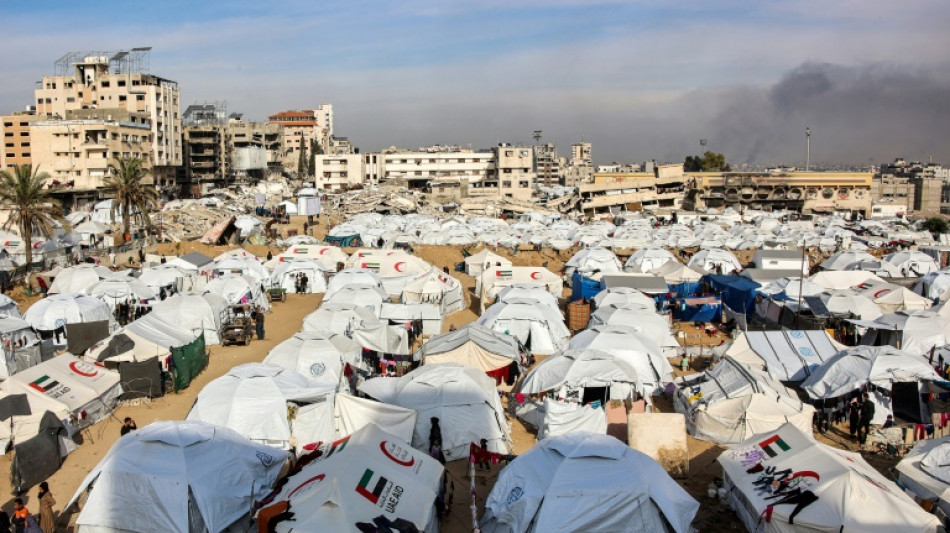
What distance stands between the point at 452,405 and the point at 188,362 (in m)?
7.20

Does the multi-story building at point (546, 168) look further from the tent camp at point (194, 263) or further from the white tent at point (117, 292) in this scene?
the white tent at point (117, 292)

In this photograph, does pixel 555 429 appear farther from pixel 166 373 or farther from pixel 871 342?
pixel 871 342

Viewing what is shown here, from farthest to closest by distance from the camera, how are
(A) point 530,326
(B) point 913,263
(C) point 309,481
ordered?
(B) point 913,263, (A) point 530,326, (C) point 309,481

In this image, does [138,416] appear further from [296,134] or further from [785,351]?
[296,134]

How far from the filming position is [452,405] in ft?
43.0

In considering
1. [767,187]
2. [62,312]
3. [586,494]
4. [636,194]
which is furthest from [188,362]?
[767,187]

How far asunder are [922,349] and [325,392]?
13.7 metres

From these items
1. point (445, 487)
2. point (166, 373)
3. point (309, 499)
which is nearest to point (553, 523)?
point (445, 487)

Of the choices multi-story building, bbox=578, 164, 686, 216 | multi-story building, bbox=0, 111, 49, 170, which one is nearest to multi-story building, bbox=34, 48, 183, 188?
multi-story building, bbox=0, 111, 49, 170

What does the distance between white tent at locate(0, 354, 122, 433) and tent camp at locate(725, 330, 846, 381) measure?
12.6 m

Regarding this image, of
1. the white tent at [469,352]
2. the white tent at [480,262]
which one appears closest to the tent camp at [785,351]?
the white tent at [469,352]

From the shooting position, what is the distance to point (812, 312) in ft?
70.6

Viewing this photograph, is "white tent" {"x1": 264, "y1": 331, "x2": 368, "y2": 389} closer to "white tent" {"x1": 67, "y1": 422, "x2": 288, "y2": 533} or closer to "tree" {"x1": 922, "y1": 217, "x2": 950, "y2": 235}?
"white tent" {"x1": 67, "y1": 422, "x2": 288, "y2": 533}

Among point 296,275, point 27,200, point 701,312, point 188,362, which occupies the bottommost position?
point 701,312
